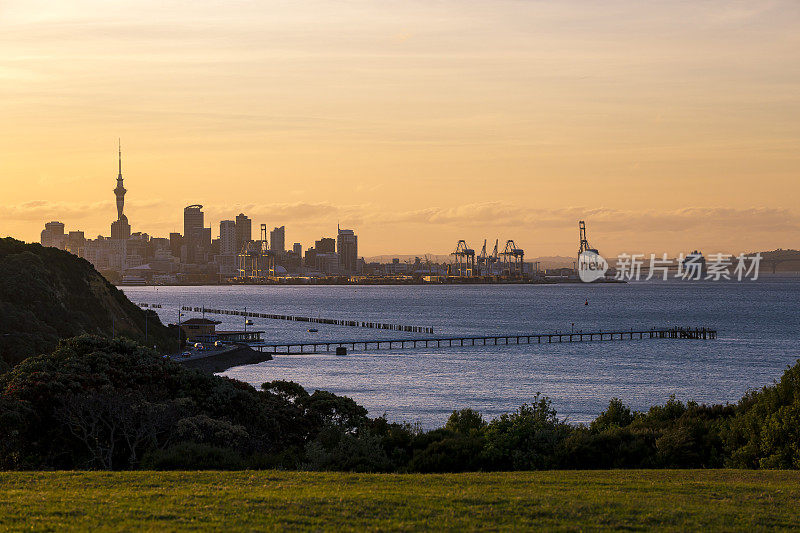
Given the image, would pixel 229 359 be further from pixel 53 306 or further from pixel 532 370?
pixel 532 370

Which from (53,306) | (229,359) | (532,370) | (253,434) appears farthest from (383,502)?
(229,359)

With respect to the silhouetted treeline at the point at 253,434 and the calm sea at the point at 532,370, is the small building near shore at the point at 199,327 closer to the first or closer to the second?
the calm sea at the point at 532,370

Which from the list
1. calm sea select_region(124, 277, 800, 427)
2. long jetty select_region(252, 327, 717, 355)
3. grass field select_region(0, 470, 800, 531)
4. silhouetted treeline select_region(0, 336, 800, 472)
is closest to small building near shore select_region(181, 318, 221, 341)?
long jetty select_region(252, 327, 717, 355)

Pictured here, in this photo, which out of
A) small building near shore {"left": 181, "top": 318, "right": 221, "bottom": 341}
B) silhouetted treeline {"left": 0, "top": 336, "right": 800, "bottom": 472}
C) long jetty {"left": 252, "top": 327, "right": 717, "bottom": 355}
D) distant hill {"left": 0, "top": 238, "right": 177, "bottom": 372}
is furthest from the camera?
long jetty {"left": 252, "top": 327, "right": 717, "bottom": 355}

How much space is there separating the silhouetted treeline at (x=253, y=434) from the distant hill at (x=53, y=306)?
1264 inches

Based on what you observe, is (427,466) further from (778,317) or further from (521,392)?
(778,317)

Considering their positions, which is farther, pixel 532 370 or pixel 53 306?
pixel 532 370

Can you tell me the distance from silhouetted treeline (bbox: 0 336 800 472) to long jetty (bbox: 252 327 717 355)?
6701cm

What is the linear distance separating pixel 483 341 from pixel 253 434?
86187mm

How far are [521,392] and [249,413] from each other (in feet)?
130

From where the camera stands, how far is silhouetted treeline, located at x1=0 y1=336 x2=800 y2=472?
23.1m

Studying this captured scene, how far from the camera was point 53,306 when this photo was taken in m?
73.9

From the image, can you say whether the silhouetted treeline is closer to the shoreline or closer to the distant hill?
the distant hill

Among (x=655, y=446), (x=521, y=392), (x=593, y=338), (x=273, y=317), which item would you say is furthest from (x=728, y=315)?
(x=655, y=446)
